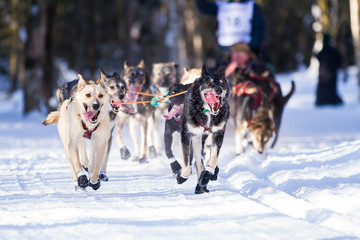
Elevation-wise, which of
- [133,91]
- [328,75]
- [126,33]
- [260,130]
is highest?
[133,91]

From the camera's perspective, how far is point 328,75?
16938 millimetres

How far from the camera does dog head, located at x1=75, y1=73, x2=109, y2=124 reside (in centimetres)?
489

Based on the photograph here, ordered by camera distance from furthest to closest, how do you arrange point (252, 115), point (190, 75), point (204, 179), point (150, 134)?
point (252, 115) < point (150, 134) < point (190, 75) < point (204, 179)

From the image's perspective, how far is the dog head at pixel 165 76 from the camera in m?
7.24

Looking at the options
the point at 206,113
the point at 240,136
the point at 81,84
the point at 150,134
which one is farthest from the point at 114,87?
the point at 240,136

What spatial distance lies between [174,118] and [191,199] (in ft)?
4.66

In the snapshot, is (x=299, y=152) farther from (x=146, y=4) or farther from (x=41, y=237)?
(x=146, y=4)

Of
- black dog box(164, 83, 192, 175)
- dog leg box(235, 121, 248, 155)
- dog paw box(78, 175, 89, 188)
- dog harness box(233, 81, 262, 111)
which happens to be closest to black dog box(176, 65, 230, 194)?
black dog box(164, 83, 192, 175)

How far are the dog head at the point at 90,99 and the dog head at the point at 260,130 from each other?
287 cm

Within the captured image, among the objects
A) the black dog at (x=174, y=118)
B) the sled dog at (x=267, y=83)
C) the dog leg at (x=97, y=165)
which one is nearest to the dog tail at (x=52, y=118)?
the dog leg at (x=97, y=165)

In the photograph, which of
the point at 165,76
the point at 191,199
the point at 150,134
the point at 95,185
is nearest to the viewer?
the point at 191,199

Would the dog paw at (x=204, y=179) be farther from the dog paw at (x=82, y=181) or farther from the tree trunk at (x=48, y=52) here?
the tree trunk at (x=48, y=52)

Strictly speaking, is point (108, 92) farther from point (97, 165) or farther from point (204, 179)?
point (204, 179)

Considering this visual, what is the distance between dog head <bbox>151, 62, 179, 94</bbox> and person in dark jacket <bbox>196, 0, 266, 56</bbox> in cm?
183
